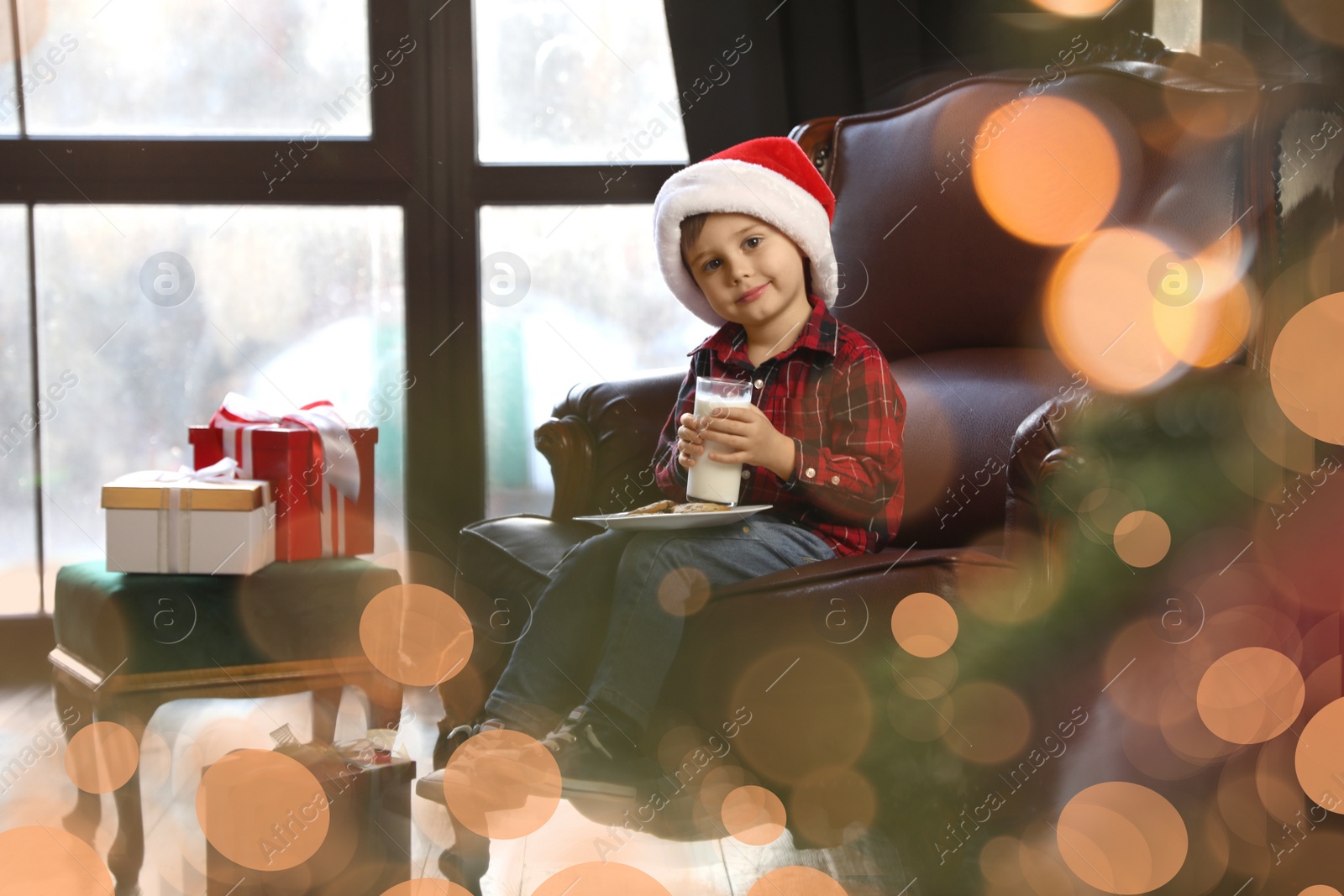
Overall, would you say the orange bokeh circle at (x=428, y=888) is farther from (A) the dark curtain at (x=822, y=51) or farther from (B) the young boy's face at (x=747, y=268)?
(A) the dark curtain at (x=822, y=51)

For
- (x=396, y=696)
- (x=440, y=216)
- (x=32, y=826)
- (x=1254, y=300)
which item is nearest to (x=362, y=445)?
(x=396, y=696)

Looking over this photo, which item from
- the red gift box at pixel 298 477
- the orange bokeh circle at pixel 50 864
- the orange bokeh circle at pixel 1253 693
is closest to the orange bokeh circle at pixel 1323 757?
the orange bokeh circle at pixel 1253 693

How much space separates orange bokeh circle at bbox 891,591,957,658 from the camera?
41.6 inches

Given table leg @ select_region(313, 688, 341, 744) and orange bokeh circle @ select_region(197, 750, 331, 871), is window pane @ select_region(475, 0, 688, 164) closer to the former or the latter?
table leg @ select_region(313, 688, 341, 744)

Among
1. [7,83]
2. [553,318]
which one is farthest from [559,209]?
[7,83]

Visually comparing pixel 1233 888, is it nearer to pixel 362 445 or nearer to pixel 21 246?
pixel 362 445

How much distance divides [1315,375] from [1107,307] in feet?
1.36

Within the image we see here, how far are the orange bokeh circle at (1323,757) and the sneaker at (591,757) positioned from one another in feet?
2.81

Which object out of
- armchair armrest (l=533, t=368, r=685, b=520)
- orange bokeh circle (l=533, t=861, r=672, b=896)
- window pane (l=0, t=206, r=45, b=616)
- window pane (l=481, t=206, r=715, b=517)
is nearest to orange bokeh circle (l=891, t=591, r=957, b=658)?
orange bokeh circle (l=533, t=861, r=672, b=896)

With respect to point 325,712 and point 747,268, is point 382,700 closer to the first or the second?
point 325,712

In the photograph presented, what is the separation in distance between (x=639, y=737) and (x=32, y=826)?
1171 millimetres

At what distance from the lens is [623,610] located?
1247mm

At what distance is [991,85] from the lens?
6.06 feet

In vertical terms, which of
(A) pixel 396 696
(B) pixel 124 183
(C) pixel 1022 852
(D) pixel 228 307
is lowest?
(C) pixel 1022 852
